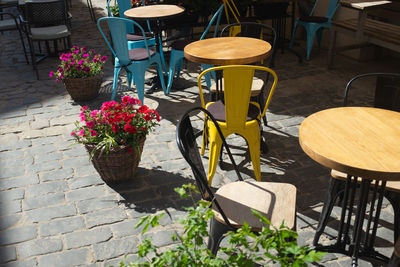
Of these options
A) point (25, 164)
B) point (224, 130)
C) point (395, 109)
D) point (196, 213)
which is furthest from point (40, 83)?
point (196, 213)

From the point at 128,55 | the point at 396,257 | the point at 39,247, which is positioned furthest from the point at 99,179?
the point at 396,257

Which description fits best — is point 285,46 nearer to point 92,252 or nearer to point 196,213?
point 92,252

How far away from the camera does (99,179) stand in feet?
13.1

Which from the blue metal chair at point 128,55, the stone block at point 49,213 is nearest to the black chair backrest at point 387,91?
the stone block at point 49,213

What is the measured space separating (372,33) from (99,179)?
13.6 feet

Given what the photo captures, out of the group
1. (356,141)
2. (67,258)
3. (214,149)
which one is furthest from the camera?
(214,149)

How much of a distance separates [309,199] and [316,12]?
17.3ft

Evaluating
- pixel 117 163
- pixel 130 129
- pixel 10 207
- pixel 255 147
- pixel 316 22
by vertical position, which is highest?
pixel 316 22

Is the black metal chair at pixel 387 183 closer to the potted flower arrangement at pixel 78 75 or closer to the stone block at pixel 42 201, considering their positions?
the stone block at pixel 42 201

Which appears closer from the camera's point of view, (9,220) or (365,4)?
(9,220)

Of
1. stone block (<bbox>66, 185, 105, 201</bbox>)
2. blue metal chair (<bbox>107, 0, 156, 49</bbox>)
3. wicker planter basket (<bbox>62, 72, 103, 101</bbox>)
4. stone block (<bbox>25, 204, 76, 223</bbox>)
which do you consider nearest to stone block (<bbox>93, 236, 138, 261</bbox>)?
stone block (<bbox>25, 204, 76, 223</bbox>)

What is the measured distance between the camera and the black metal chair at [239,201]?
2445 millimetres

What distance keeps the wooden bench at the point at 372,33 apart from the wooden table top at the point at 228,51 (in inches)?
83.7

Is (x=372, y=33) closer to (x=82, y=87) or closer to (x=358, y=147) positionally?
(x=82, y=87)
